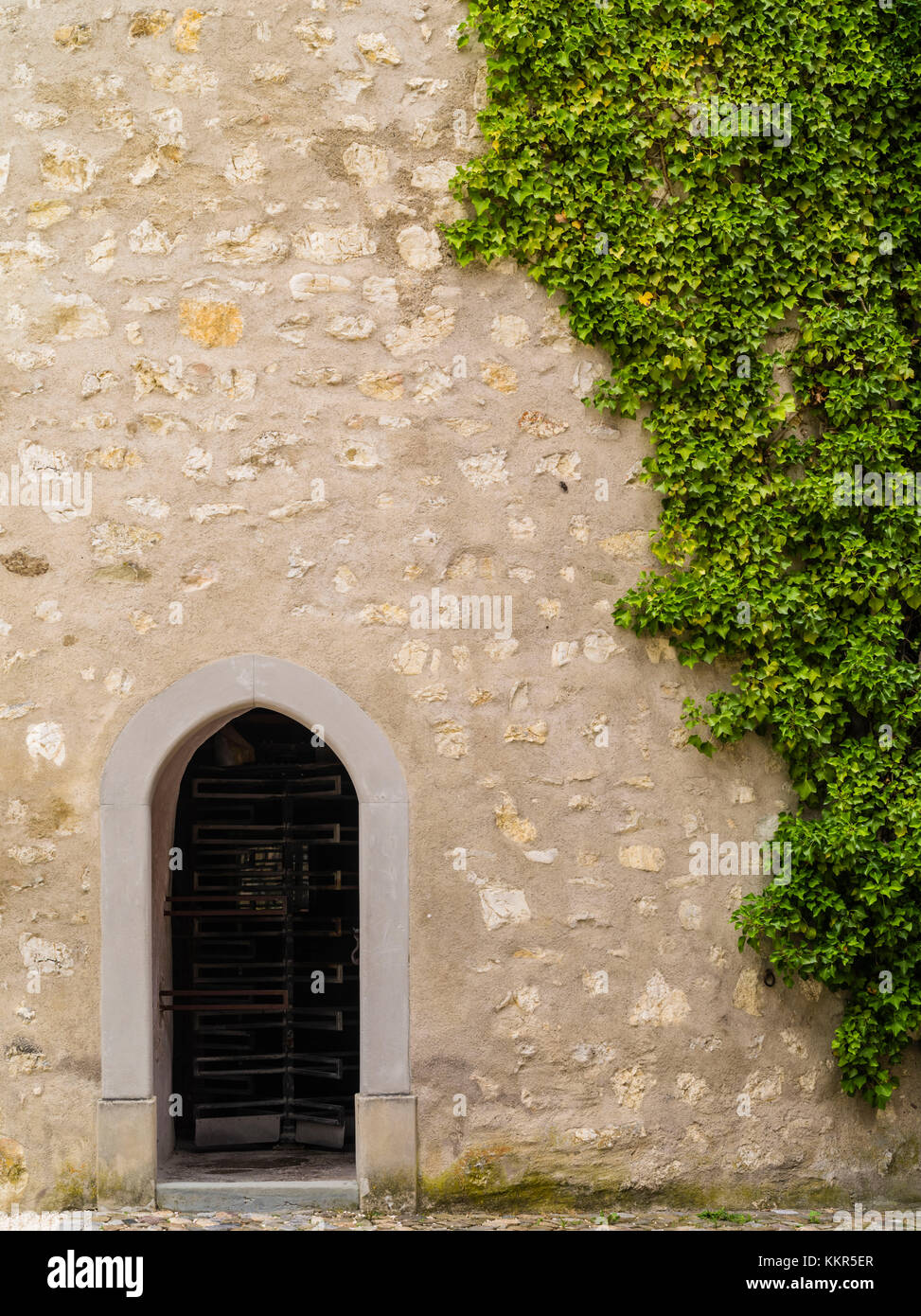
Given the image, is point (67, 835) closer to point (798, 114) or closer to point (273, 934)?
point (273, 934)

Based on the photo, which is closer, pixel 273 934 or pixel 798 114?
pixel 798 114

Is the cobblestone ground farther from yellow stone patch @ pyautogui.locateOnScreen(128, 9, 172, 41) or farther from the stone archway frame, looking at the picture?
yellow stone patch @ pyautogui.locateOnScreen(128, 9, 172, 41)

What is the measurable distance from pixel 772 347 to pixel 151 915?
3.74 metres

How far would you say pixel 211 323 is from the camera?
18.3 feet

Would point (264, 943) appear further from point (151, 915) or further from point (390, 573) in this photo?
point (390, 573)

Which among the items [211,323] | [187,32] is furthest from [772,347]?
[187,32]

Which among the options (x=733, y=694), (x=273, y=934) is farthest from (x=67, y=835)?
(x=733, y=694)

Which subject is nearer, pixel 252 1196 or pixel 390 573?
pixel 252 1196

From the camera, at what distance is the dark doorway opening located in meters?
6.30

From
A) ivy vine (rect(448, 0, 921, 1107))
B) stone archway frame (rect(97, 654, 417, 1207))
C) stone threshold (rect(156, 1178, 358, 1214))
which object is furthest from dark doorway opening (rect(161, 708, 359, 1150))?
ivy vine (rect(448, 0, 921, 1107))

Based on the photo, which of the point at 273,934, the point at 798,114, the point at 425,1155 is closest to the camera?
the point at 425,1155

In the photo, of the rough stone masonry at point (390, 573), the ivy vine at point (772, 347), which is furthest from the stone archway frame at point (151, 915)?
the ivy vine at point (772, 347)

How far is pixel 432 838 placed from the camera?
214 inches

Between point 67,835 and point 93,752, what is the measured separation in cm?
37
